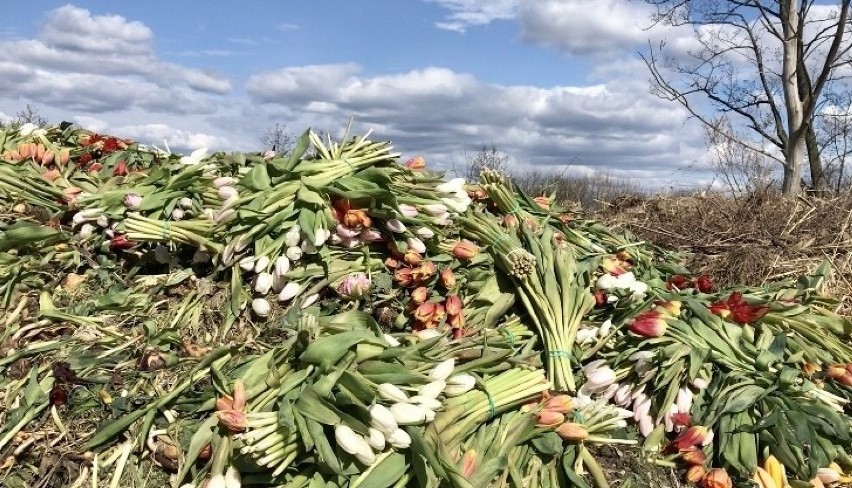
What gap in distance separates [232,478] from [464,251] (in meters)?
1.28

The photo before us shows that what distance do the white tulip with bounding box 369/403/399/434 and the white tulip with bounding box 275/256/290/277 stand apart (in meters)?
0.85

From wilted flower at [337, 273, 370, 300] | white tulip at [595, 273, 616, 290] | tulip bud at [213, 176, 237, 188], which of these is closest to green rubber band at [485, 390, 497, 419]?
wilted flower at [337, 273, 370, 300]

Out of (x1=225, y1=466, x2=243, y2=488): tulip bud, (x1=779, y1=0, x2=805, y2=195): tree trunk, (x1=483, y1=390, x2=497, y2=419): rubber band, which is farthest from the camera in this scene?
(x1=779, y1=0, x2=805, y2=195): tree trunk

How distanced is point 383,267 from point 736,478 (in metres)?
1.47

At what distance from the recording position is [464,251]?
9.64ft

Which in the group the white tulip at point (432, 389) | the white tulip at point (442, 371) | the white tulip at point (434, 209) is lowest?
the white tulip at point (432, 389)

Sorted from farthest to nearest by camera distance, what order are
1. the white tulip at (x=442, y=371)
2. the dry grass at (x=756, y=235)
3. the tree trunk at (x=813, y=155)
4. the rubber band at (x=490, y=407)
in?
1. the tree trunk at (x=813, y=155)
2. the dry grass at (x=756, y=235)
3. the rubber band at (x=490, y=407)
4. the white tulip at (x=442, y=371)

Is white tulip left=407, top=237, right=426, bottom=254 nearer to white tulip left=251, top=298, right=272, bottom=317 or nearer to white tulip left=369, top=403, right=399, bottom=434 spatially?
white tulip left=251, top=298, right=272, bottom=317

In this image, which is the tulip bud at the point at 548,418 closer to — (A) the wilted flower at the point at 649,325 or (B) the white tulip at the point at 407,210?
(A) the wilted flower at the point at 649,325

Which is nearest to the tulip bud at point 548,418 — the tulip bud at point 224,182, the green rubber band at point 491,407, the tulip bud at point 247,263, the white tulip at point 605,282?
the green rubber band at point 491,407

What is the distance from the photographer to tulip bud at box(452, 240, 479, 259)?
9.64 ft

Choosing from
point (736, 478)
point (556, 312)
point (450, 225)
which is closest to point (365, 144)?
point (450, 225)

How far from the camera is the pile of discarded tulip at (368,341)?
2.10m

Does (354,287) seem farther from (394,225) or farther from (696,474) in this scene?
(696,474)
